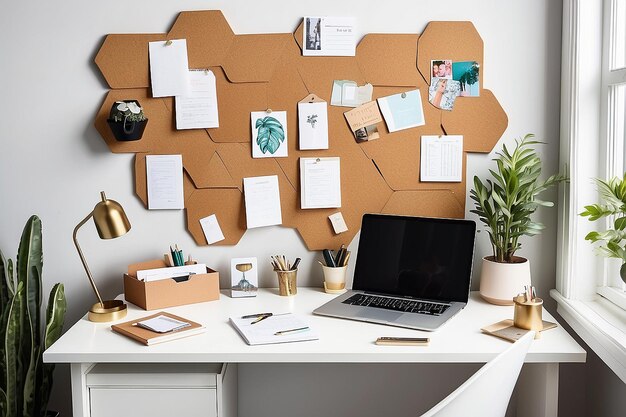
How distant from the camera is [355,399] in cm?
243

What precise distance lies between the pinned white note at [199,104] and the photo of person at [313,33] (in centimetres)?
35

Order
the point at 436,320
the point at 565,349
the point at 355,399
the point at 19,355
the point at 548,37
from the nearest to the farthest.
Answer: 1. the point at 565,349
2. the point at 436,320
3. the point at 19,355
4. the point at 548,37
5. the point at 355,399

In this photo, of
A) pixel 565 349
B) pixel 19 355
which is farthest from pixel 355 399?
pixel 19 355

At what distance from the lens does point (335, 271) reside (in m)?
2.26

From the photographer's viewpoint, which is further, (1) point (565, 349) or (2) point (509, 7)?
(2) point (509, 7)

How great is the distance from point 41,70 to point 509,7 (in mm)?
1604

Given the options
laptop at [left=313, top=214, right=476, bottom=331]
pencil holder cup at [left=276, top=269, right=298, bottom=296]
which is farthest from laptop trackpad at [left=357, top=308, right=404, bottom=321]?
pencil holder cup at [left=276, top=269, right=298, bottom=296]

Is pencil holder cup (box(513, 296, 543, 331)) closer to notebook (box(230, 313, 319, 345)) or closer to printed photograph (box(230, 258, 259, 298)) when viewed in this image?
notebook (box(230, 313, 319, 345))

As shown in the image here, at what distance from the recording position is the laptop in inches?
80.4

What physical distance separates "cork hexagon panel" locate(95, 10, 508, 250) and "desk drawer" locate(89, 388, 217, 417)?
0.65 meters

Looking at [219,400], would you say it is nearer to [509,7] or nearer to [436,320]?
[436,320]

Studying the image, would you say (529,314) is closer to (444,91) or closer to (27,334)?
(444,91)

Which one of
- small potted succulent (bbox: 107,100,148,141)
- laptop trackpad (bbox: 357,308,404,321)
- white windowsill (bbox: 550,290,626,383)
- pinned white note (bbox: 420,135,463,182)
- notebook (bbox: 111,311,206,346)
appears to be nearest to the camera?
white windowsill (bbox: 550,290,626,383)

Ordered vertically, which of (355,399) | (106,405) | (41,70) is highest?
(41,70)
